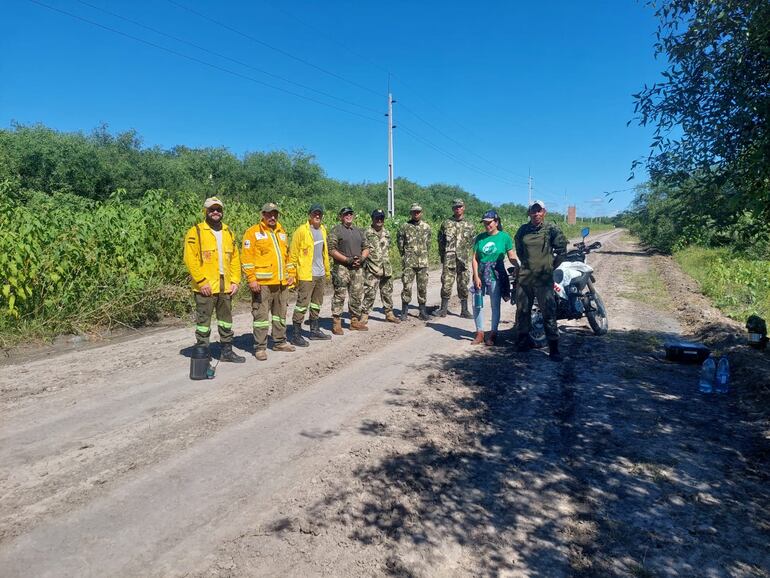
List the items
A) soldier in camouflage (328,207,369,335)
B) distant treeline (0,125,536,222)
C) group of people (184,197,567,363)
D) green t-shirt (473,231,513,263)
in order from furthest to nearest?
distant treeline (0,125,536,222)
soldier in camouflage (328,207,369,335)
green t-shirt (473,231,513,263)
group of people (184,197,567,363)

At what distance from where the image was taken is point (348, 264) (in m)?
8.34

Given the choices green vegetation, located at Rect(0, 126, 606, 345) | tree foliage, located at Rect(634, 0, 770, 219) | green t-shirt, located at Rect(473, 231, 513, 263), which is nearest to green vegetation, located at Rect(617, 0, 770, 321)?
tree foliage, located at Rect(634, 0, 770, 219)

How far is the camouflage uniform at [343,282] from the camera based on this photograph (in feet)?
27.2

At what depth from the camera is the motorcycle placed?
7469 mm

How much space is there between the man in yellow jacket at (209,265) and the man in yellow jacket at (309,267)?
49.9 inches

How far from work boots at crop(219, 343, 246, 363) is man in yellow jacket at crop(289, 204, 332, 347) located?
3.61 ft

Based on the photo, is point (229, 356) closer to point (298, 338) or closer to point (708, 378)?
point (298, 338)

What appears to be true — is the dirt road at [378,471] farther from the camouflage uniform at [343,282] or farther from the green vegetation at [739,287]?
the green vegetation at [739,287]

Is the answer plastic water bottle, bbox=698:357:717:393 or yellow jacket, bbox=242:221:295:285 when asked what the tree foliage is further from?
yellow jacket, bbox=242:221:295:285

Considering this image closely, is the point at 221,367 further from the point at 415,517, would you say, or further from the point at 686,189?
the point at 686,189

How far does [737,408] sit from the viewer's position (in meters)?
4.97

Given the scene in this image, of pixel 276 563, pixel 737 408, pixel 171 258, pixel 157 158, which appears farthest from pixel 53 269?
pixel 157 158

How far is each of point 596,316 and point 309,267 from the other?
15.1ft

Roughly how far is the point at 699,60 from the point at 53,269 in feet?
28.3
